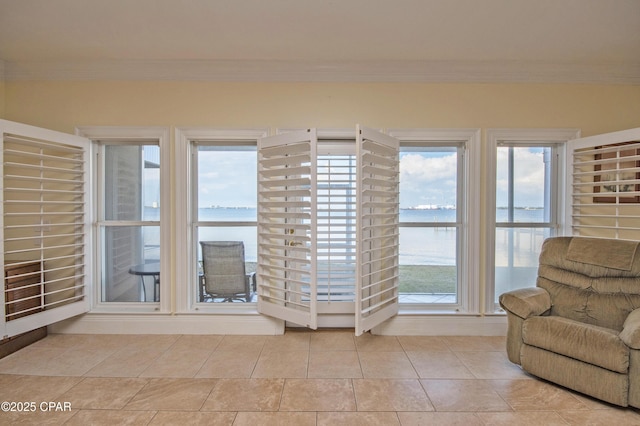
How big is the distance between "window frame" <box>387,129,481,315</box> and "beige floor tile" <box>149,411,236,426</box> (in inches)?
78.8

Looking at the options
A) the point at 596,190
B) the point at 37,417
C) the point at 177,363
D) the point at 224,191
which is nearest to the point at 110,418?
the point at 37,417

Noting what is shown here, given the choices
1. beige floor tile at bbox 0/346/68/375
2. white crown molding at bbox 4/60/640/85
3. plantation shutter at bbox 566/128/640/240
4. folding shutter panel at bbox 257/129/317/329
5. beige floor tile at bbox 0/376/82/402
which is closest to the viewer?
Result: beige floor tile at bbox 0/376/82/402

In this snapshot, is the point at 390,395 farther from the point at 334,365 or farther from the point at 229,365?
the point at 229,365

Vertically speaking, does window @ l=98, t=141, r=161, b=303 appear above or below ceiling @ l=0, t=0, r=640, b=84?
below

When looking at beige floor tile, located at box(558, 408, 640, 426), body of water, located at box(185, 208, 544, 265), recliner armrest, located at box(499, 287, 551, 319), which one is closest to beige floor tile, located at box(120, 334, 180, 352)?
body of water, located at box(185, 208, 544, 265)

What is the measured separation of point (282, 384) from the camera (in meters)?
→ 2.49

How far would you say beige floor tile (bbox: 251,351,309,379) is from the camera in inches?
104

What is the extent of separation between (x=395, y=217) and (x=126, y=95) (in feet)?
9.88

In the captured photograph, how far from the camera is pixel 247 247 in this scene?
3611 mm

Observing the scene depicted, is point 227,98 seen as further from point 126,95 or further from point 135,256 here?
point 135,256

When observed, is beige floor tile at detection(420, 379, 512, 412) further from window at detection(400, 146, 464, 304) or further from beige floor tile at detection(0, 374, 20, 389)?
beige floor tile at detection(0, 374, 20, 389)

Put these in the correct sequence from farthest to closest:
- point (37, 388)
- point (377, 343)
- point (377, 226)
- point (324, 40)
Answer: point (377, 343) < point (377, 226) < point (324, 40) < point (37, 388)

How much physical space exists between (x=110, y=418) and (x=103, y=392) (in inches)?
14.5

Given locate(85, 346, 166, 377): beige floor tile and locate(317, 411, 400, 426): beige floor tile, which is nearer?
locate(317, 411, 400, 426): beige floor tile
